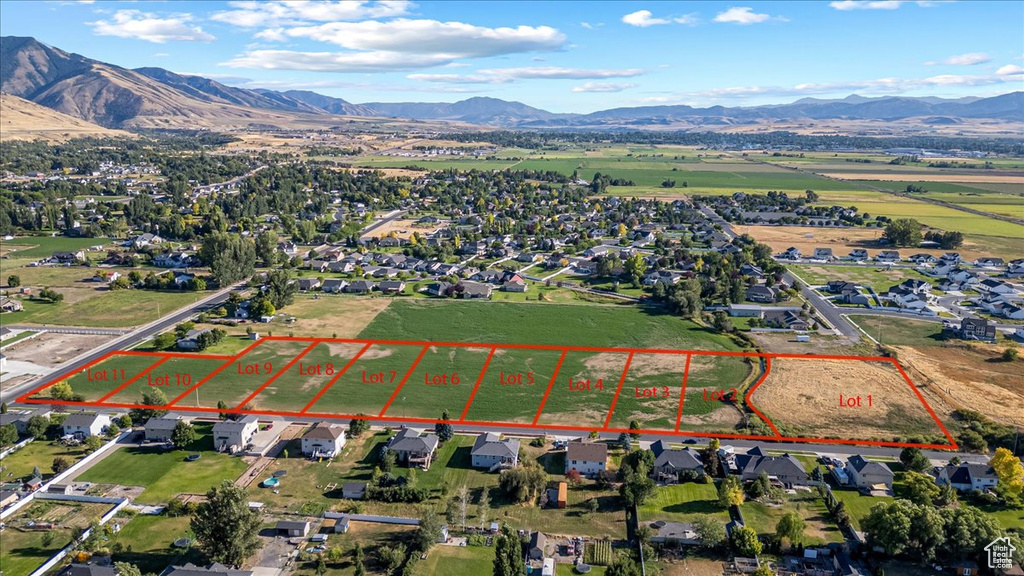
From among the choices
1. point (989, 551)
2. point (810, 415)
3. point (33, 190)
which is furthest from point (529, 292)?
point (33, 190)

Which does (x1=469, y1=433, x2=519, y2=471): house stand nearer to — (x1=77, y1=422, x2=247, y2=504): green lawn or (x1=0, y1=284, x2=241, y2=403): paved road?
(x1=77, y1=422, x2=247, y2=504): green lawn

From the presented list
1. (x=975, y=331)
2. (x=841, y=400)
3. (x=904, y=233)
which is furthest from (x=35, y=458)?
(x=904, y=233)

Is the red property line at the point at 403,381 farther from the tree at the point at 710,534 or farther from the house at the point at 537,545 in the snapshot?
the tree at the point at 710,534

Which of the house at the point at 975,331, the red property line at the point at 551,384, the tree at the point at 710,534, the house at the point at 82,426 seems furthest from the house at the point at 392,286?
the house at the point at 975,331

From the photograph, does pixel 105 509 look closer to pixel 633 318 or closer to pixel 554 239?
pixel 633 318

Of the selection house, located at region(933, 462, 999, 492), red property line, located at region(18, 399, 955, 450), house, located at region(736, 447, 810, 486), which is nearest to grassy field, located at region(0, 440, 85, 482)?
red property line, located at region(18, 399, 955, 450)
